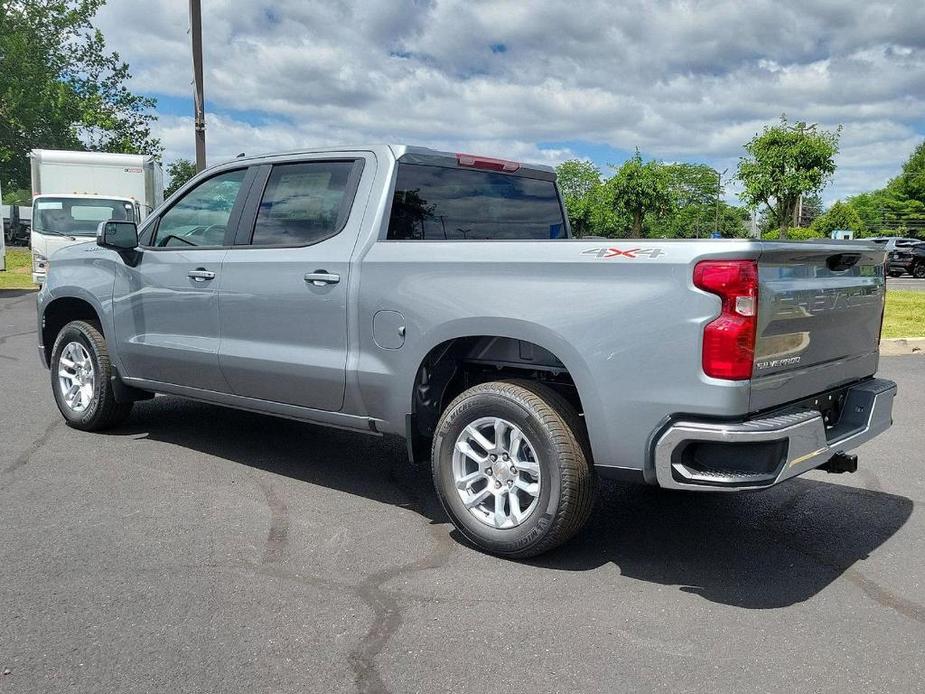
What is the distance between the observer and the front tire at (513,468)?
3.73m

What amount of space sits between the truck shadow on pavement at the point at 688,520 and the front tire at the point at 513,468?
0.22 meters

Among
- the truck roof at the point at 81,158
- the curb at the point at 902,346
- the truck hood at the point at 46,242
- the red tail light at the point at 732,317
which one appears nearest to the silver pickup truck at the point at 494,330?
the red tail light at the point at 732,317

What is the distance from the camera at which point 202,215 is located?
5457 millimetres

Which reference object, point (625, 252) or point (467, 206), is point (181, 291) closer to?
point (467, 206)

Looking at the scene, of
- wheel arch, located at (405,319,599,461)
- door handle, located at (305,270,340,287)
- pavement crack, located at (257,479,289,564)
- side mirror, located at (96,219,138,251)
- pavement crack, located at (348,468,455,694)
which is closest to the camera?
pavement crack, located at (348,468,455,694)

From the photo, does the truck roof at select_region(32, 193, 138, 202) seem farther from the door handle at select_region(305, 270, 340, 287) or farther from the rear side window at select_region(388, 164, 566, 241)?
the door handle at select_region(305, 270, 340, 287)

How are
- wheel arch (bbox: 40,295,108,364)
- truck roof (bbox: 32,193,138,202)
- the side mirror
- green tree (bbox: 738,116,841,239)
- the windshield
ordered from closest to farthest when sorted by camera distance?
1. the side mirror
2. wheel arch (bbox: 40,295,108,364)
3. the windshield
4. truck roof (bbox: 32,193,138,202)
5. green tree (bbox: 738,116,841,239)

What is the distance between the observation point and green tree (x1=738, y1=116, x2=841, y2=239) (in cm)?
3078

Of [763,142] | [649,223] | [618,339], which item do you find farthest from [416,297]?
[649,223]

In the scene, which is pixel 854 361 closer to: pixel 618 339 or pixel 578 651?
pixel 618 339

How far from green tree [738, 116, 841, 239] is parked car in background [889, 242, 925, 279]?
490 cm

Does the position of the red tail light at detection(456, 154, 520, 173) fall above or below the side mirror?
above

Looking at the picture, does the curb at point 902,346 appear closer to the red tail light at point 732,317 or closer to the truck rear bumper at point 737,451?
the truck rear bumper at point 737,451

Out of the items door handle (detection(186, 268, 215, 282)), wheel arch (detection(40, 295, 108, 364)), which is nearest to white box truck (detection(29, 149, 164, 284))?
wheel arch (detection(40, 295, 108, 364))
